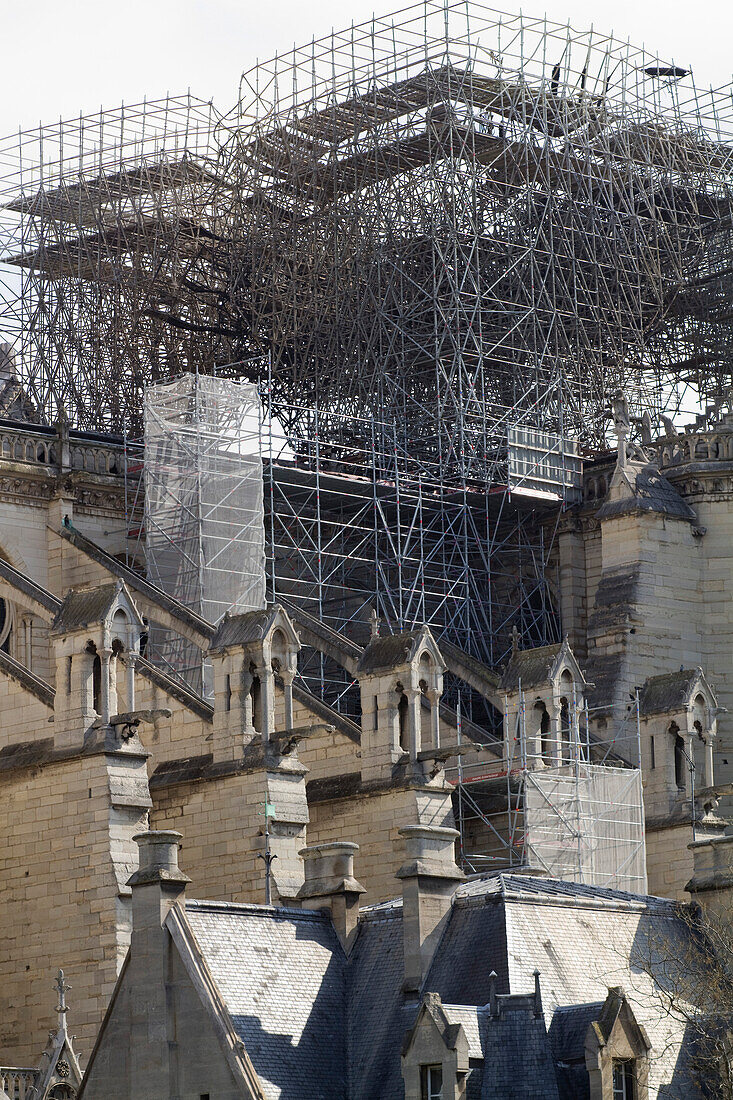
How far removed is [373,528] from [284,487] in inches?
82.6

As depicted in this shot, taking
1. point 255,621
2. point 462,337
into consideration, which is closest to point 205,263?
point 462,337

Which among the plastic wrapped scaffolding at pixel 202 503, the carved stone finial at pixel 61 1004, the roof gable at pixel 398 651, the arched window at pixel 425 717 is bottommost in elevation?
the carved stone finial at pixel 61 1004

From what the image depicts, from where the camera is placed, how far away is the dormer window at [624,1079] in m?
33.9

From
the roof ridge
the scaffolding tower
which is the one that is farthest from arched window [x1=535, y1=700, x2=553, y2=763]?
the roof ridge

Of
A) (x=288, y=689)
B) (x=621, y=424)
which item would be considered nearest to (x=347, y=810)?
(x=288, y=689)

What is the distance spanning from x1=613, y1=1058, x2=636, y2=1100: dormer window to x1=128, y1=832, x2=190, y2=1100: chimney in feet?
18.3

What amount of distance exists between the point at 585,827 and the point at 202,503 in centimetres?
1147

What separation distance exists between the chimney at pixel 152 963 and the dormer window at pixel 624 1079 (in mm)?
5581

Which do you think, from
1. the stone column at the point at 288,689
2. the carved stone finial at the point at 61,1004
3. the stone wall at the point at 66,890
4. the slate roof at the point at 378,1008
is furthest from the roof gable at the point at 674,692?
the carved stone finial at the point at 61,1004

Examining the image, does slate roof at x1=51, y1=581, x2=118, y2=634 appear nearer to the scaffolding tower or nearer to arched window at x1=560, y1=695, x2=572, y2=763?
the scaffolding tower

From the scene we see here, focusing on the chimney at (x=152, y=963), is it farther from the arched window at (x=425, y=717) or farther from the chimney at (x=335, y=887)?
the arched window at (x=425, y=717)

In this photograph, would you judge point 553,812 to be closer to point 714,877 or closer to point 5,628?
point 714,877

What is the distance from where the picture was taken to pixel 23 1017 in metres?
43.8

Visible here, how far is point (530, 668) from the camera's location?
51.9 meters
